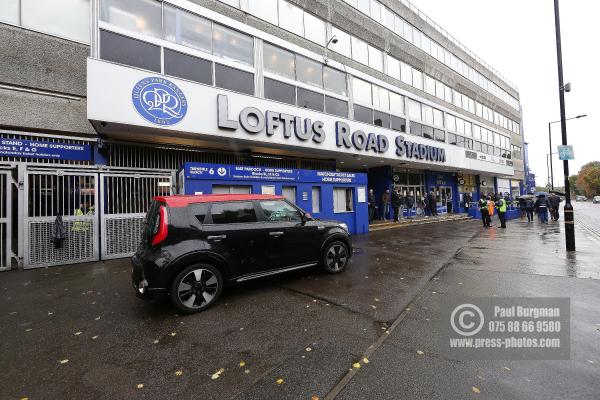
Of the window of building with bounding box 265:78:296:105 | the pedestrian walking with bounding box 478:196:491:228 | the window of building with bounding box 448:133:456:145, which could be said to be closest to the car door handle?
the window of building with bounding box 265:78:296:105

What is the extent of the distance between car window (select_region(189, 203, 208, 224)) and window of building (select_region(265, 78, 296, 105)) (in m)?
8.63

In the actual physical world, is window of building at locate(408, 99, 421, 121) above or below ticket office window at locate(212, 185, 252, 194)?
above

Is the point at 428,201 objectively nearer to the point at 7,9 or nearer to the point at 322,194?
the point at 322,194

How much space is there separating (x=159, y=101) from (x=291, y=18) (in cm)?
862

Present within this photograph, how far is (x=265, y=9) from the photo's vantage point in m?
12.4

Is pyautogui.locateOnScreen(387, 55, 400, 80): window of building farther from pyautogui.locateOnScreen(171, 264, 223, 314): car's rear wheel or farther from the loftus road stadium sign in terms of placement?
pyautogui.locateOnScreen(171, 264, 223, 314): car's rear wheel

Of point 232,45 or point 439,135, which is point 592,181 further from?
point 232,45

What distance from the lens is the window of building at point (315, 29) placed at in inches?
549

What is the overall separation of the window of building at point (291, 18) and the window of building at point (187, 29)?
4255 millimetres

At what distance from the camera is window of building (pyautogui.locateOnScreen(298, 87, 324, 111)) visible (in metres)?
12.7

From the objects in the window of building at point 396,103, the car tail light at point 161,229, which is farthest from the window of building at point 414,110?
the car tail light at point 161,229

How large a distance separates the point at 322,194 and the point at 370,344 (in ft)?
29.1

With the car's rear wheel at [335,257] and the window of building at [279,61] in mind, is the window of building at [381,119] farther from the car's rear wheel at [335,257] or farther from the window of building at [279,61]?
the car's rear wheel at [335,257]


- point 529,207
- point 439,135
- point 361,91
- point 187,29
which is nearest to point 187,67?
point 187,29
